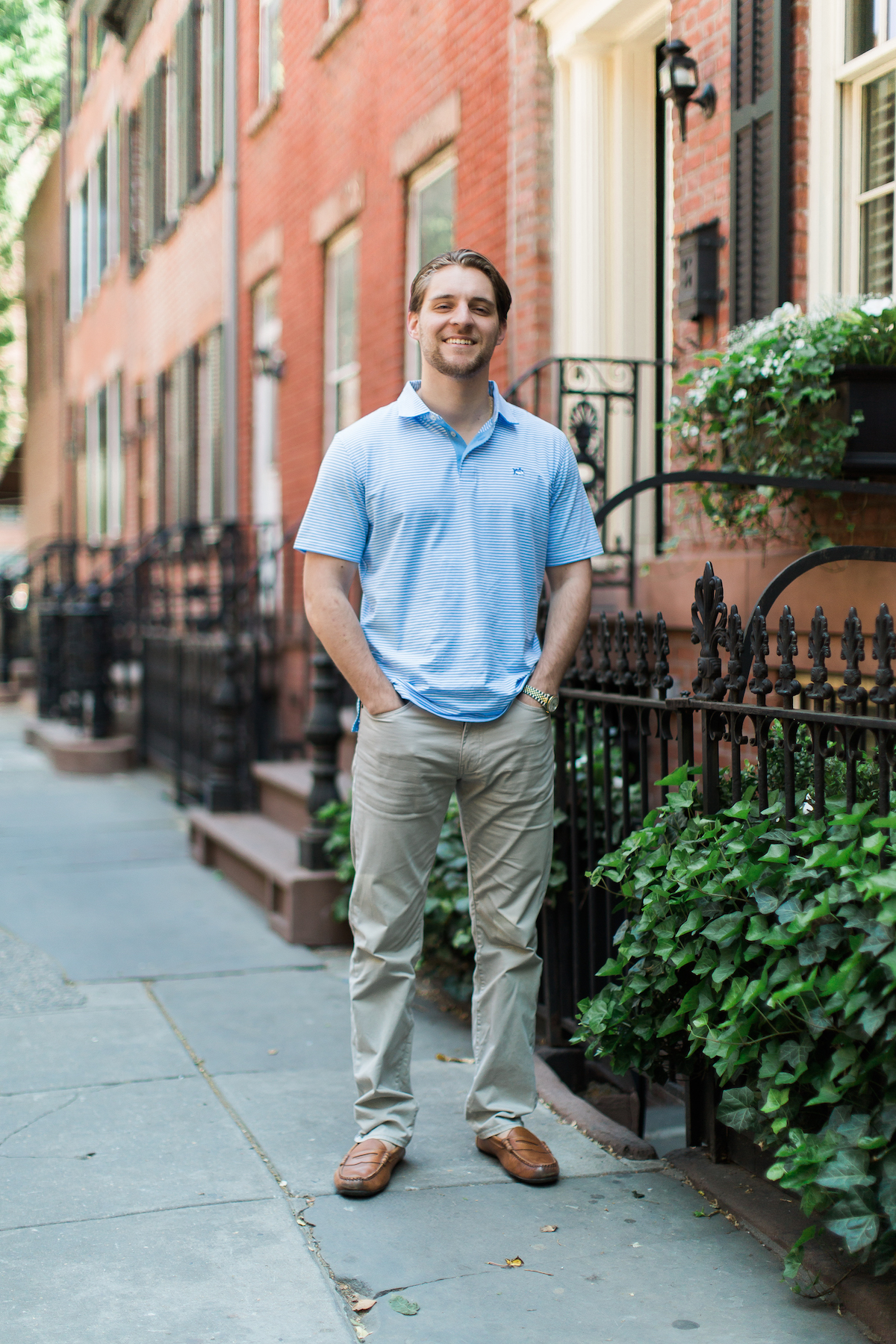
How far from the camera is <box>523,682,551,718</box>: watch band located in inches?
127

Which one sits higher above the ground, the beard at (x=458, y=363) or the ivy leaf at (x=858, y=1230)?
the beard at (x=458, y=363)

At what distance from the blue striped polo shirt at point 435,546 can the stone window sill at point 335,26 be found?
713 centimetres

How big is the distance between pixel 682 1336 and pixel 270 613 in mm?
8267

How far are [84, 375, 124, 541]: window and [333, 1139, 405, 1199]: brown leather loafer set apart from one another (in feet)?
53.7

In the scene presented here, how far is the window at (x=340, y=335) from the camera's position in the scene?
9828 mm

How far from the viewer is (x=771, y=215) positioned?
16.2 ft

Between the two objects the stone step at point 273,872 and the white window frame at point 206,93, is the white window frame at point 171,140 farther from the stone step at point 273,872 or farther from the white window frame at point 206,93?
the stone step at point 273,872

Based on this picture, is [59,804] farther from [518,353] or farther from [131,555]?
[131,555]

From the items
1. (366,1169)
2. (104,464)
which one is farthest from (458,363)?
(104,464)

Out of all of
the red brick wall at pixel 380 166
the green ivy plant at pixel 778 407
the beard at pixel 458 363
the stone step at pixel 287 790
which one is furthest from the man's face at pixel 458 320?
the red brick wall at pixel 380 166

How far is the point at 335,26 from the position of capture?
9.56m

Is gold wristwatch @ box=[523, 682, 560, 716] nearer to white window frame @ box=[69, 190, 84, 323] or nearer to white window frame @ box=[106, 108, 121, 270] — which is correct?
white window frame @ box=[106, 108, 121, 270]

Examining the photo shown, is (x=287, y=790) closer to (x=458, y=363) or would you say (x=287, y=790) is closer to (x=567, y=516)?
(x=567, y=516)

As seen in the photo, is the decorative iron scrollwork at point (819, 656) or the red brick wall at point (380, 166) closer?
the decorative iron scrollwork at point (819, 656)
